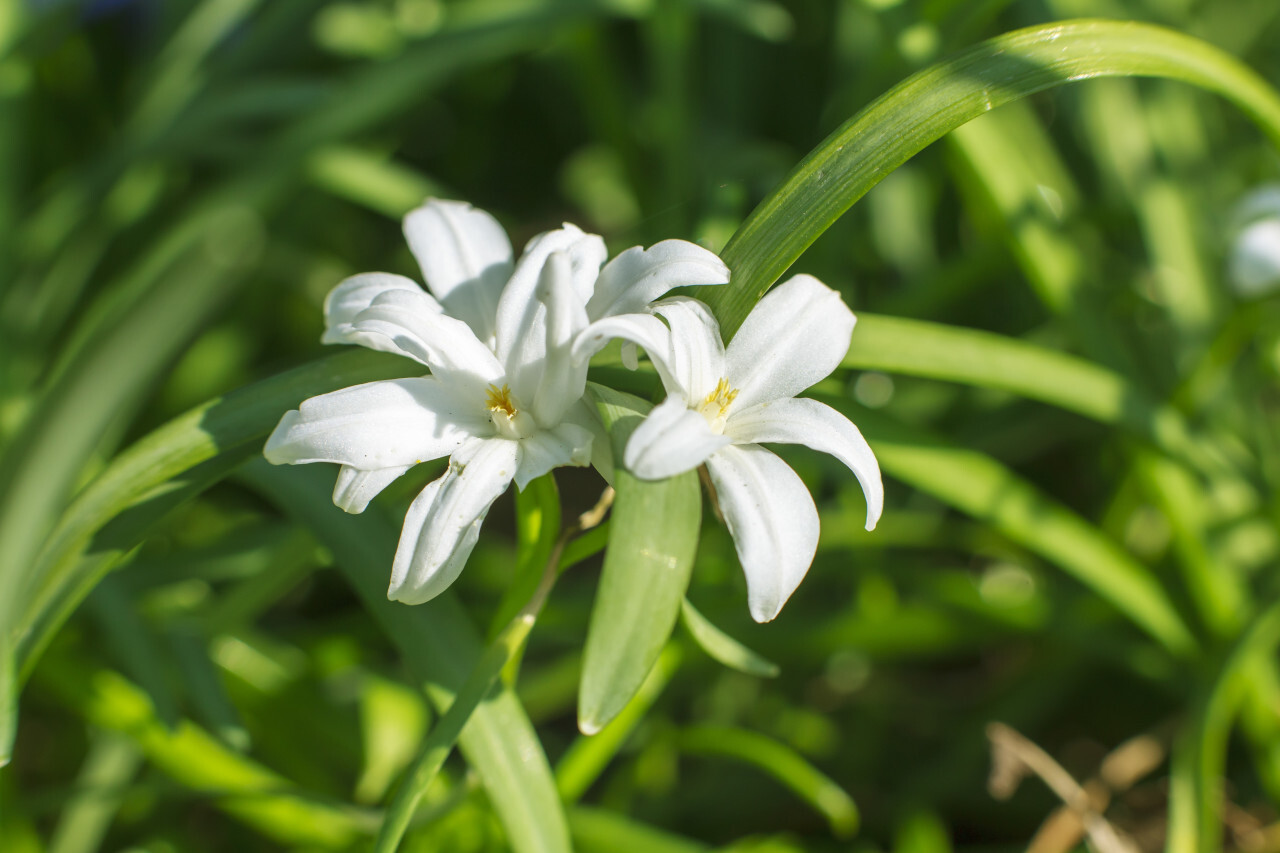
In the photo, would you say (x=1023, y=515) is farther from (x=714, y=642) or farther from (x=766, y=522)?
(x=766, y=522)

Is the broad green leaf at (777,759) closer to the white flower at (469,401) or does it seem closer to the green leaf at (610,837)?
the green leaf at (610,837)

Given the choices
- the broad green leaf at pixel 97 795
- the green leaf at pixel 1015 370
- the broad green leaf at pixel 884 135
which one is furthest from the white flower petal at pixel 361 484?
the broad green leaf at pixel 97 795

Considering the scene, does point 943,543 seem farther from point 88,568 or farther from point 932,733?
point 88,568

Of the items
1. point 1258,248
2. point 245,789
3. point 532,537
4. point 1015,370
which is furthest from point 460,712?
point 1258,248

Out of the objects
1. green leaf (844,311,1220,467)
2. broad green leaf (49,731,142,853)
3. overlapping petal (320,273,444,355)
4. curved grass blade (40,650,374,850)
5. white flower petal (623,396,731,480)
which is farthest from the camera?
broad green leaf (49,731,142,853)

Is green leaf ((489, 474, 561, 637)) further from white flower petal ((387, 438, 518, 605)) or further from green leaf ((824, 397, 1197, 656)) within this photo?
green leaf ((824, 397, 1197, 656))

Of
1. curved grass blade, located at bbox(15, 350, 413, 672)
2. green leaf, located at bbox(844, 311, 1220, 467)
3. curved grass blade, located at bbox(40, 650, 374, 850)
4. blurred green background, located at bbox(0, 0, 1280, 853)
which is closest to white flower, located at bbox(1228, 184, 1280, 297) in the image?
blurred green background, located at bbox(0, 0, 1280, 853)

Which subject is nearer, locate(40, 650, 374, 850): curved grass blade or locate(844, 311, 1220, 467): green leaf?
locate(844, 311, 1220, 467): green leaf

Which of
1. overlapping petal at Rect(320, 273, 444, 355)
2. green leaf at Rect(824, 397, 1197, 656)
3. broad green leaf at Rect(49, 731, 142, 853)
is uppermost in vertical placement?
green leaf at Rect(824, 397, 1197, 656)

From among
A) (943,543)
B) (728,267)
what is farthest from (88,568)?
(943,543)
